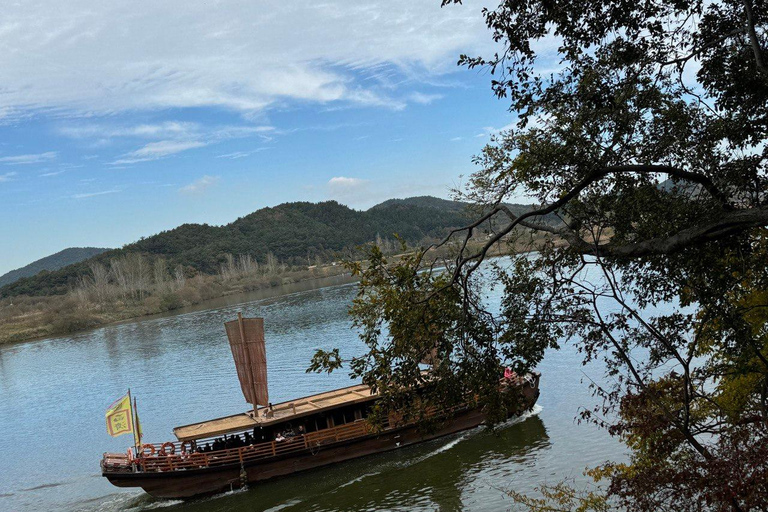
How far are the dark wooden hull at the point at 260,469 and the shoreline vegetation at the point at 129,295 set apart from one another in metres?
49.8

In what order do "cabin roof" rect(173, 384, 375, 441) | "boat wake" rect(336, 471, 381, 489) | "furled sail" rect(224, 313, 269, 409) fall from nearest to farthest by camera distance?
"boat wake" rect(336, 471, 381, 489), "cabin roof" rect(173, 384, 375, 441), "furled sail" rect(224, 313, 269, 409)

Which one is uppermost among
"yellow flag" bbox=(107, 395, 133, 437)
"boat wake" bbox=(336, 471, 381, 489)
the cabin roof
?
"yellow flag" bbox=(107, 395, 133, 437)

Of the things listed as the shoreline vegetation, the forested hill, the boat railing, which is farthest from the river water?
the forested hill

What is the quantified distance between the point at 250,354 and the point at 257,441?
2.88m

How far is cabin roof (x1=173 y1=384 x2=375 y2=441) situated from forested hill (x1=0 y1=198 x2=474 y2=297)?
387 ft

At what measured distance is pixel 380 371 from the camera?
28.0 feet

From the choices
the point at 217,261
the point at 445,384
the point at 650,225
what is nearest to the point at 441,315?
the point at 445,384

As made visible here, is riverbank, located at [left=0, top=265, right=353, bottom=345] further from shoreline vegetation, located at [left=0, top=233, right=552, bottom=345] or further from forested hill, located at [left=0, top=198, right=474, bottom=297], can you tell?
forested hill, located at [left=0, top=198, right=474, bottom=297]

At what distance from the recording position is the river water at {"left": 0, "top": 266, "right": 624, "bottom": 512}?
17594 mm

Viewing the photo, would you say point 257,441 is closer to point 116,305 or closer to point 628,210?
point 628,210

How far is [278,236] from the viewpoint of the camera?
174125mm

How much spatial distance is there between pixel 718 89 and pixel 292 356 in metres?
32.3

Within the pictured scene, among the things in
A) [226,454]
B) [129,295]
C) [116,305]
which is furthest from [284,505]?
[129,295]

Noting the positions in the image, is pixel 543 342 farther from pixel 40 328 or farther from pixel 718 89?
pixel 40 328
